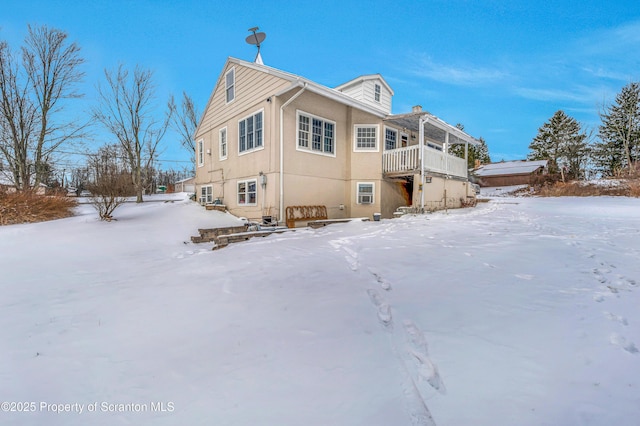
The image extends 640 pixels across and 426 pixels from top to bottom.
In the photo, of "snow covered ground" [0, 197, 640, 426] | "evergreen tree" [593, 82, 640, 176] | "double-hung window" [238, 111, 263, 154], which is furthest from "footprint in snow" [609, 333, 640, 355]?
"evergreen tree" [593, 82, 640, 176]

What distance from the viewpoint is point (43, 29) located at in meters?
15.3

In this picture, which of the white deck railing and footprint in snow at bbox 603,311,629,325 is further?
the white deck railing

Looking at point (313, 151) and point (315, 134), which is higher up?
point (315, 134)

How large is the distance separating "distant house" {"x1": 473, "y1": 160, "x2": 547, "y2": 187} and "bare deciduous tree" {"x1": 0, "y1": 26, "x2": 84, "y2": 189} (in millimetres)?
37814

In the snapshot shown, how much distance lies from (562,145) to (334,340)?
136ft

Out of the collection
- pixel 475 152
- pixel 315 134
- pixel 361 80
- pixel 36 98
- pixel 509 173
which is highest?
pixel 475 152

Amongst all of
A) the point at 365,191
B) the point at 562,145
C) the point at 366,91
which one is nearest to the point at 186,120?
the point at 366,91

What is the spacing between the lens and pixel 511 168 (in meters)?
33.2

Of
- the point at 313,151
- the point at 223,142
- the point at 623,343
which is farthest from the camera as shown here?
the point at 223,142

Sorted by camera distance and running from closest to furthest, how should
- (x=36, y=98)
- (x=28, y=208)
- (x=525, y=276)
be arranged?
(x=525, y=276) < (x=28, y=208) < (x=36, y=98)

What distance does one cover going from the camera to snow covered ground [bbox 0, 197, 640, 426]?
6.12 ft

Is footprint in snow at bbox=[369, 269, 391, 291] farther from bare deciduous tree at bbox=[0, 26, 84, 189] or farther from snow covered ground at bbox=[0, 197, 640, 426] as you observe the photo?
bare deciduous tree at bbox=[0, 26, 84, 189]

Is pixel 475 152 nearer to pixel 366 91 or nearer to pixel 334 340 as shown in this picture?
pixel 366 91

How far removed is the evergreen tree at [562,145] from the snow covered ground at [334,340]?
3316cm
